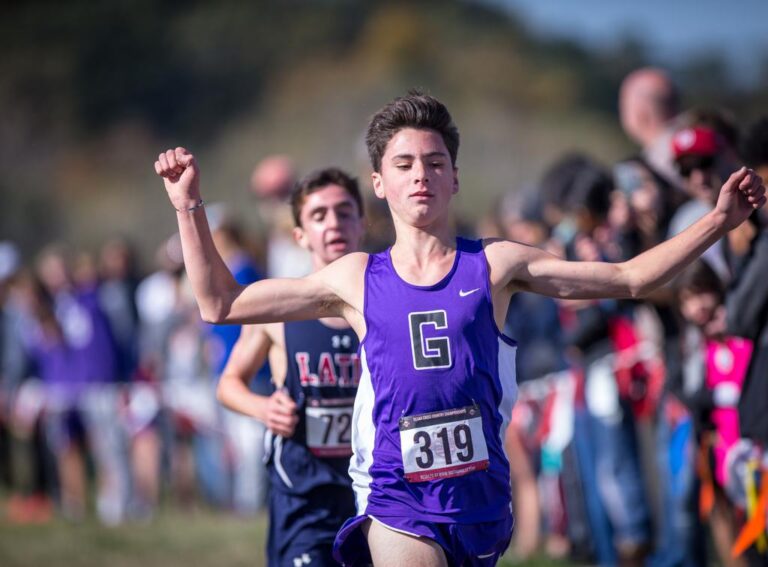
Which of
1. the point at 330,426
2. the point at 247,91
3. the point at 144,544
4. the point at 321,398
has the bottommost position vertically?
the point at 144,544

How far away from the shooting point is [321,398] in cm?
499

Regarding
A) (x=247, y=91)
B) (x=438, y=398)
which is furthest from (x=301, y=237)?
(x=247, y=91)

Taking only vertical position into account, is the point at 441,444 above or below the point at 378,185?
below

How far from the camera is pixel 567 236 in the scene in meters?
7.53

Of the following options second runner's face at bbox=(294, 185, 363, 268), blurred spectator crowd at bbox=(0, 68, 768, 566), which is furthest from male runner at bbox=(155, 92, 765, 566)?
blurred spectator crowd at bbox=(0, 68, 768, 566)

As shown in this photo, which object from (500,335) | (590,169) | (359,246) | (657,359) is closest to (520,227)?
(590,169)

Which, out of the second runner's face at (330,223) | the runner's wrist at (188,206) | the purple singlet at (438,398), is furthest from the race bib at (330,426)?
the runner's wrist at (188,206)

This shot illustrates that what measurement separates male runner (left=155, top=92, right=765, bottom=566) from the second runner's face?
97 centimetres

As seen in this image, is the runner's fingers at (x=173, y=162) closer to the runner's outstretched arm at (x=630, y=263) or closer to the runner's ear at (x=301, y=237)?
the runner's outstretched arm at (x=630, y=263)

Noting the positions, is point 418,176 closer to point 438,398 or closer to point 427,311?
point 427,311

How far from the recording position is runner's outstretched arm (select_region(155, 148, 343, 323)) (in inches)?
160

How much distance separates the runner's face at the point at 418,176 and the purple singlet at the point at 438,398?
0.72ft

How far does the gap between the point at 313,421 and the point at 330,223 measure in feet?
2.87

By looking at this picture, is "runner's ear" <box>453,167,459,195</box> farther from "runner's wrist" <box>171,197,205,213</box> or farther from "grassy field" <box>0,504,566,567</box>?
"grassy field" <box>0,504,566,567</box>
